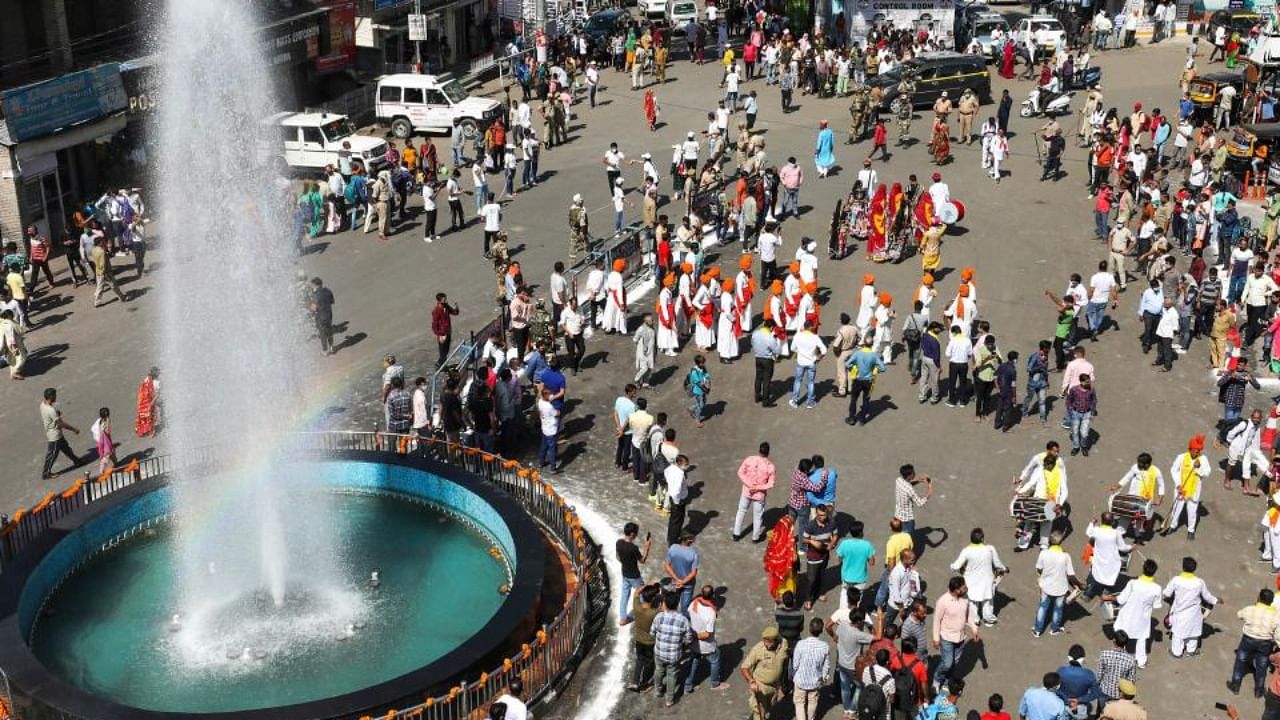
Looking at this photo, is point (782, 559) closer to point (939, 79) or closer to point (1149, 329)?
point (1149, 329)

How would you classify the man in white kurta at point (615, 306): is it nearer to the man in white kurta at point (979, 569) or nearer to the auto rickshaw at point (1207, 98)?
the man in white kurta at point (979, 569)

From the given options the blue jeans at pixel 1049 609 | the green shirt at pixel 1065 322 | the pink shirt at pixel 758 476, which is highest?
the green shirt at pixel 1065 322

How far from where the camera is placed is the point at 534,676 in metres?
16.9

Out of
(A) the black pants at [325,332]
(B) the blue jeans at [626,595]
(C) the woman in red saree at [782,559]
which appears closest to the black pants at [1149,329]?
(C) the woman in red saree at [782,559]

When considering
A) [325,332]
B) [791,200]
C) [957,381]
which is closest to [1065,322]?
[957,381]

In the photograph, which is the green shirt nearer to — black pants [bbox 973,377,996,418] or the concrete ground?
the concrete ground

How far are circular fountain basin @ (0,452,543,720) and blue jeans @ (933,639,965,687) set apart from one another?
4.80 metres

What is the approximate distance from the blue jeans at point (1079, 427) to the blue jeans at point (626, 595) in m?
7.57

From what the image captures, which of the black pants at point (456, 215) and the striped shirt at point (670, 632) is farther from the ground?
the black pants at point (456, 215)

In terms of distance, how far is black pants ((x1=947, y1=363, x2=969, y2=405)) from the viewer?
79.0 feet

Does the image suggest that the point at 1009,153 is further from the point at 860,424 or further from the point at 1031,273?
the point at 860,424

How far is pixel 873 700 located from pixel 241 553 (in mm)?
9338

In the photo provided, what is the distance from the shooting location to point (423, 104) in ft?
143

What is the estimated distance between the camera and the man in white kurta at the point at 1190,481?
64.8 feet
